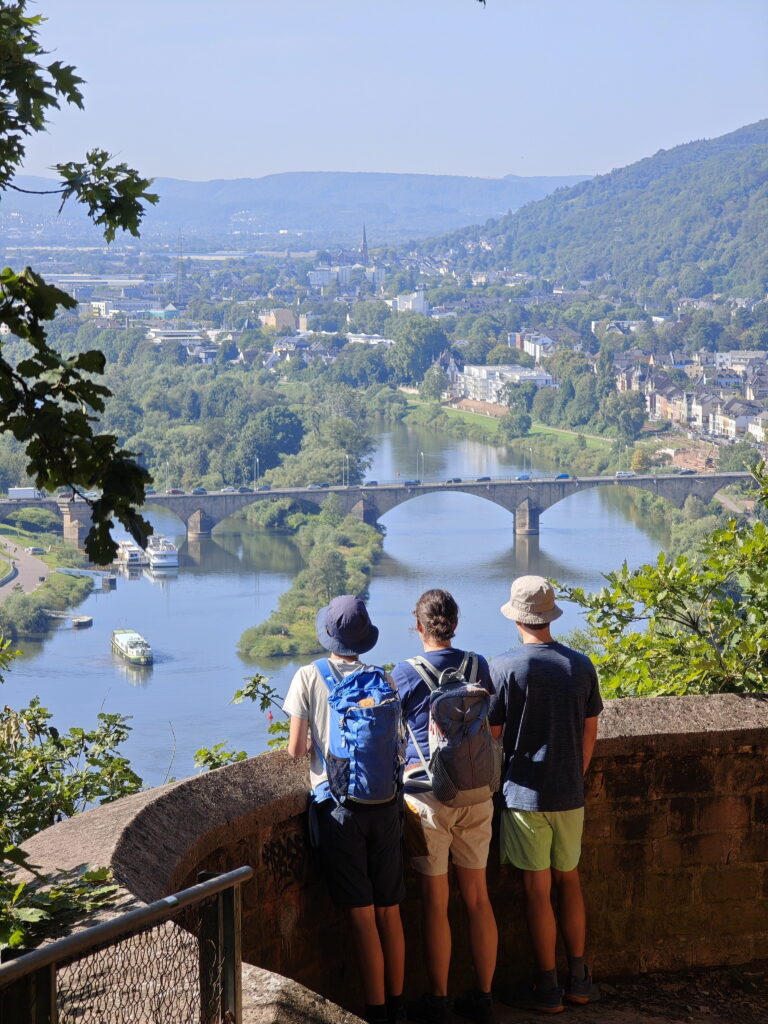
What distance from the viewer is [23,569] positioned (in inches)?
1346

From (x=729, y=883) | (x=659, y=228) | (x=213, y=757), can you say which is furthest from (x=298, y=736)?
(x=659, y=228)

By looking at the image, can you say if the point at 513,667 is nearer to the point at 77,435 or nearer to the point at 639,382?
the point at 77,435

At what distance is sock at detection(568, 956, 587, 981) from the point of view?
6.12ft

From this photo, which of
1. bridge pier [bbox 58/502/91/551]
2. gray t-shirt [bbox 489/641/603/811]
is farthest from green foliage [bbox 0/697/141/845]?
bridge pier [bbox 58/502/91/551]

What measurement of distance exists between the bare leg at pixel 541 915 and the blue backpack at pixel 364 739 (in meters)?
0.28

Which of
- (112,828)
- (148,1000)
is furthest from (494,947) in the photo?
(148,1000)

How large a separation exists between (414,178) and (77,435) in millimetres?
180750

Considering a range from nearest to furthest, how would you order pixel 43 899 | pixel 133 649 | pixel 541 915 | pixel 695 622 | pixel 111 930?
1. pixel 111 930
2. pixel 43 899
3. pixel 541 915
4. pixel 695 622
5. pixel 133 649

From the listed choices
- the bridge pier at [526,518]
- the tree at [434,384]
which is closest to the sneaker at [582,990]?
the bridge pier at [526,518]

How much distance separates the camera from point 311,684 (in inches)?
66.1

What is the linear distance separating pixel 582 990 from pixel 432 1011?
23cm

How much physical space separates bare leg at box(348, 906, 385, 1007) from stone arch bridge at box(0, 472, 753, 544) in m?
36.0

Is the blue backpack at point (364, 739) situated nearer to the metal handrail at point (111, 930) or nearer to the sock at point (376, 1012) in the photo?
the sock at point (376, 1012)

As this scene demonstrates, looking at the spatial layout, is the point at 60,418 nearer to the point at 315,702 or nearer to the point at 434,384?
the point at 315,702
